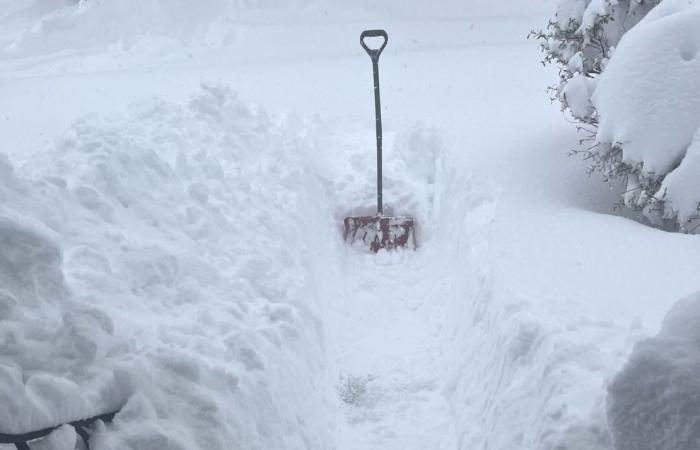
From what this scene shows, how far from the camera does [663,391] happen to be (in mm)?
2387

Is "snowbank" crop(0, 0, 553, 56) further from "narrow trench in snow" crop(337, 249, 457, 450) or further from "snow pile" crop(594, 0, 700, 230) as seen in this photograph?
"snow pile" crop(594, 0, 700, 230)

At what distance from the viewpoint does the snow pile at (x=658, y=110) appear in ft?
16.8

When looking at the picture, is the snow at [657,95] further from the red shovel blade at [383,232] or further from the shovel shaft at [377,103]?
the shovel shaft at [377,103]

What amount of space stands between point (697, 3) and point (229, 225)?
4.29 m

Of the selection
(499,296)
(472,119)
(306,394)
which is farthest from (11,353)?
(472,119)

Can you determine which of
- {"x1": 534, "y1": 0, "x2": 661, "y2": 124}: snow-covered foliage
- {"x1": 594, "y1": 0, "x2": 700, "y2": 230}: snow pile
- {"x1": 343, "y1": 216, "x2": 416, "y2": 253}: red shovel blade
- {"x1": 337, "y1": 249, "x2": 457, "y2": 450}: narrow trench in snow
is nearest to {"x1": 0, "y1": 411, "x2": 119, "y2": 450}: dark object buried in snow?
{"x1": 337, "y1": 249, "x2": 457, "y2": 450}: narrow trench in snow

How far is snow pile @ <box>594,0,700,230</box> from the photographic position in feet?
16.8

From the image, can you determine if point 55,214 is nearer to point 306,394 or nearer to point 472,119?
point 306,394

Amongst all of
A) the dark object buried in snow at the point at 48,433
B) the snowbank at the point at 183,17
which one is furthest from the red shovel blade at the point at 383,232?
the snowbank at the point at 183,17

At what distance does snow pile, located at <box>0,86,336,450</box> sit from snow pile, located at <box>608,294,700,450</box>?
5.24 feet

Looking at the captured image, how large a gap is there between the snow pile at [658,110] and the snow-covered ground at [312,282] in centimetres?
36

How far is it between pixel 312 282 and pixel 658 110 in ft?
9.99

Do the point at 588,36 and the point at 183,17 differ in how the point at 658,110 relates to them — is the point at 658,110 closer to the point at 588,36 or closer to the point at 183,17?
the point at 588,36

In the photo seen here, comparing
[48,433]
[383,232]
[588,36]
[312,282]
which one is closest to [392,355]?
[312,282]
